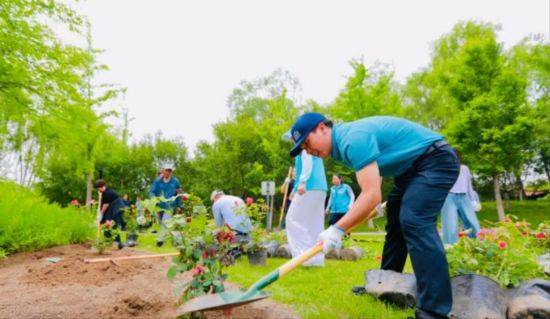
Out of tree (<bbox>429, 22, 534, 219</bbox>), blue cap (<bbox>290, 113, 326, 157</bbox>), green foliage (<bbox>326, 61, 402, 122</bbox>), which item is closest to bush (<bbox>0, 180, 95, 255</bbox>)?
blue cap (<bbox>290, 113, 326, 157</bbox>)

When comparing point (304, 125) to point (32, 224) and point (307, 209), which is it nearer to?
point (307, 209)

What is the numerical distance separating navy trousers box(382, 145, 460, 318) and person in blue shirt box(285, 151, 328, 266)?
6.94 ft

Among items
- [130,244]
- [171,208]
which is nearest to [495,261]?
[171,208]

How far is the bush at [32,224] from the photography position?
670 cm

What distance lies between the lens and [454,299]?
293 cm

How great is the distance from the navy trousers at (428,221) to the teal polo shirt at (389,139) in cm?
9

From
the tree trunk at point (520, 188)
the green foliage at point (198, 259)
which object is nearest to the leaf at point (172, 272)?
the green foliage at point (198, 259)

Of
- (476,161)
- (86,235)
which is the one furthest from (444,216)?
(476,161)

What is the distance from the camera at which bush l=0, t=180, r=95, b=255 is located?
670 centimetres

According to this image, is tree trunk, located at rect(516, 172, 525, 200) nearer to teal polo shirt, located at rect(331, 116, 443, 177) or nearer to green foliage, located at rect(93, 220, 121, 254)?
green foliage, located at rect(93, 220, 121, 254)

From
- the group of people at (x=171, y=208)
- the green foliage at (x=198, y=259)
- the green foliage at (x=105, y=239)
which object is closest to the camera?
the green foliage at (x=198, y=259)

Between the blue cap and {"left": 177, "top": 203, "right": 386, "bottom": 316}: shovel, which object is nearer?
{"left": 177, "top": 203, "right": 386, "bottom": 316}: shovel

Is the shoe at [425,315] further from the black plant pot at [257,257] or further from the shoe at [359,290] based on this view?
the black plant pot at [257,257]

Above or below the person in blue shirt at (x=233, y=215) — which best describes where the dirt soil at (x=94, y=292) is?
below
